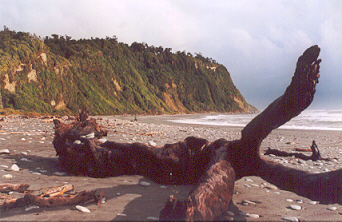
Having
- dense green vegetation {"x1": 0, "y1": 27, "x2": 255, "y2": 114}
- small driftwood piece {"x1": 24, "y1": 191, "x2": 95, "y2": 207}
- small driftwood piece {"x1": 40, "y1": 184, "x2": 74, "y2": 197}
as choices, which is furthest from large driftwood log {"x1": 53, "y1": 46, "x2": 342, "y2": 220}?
dense green vegetation {"x1": 0, "y1": 27, "x2": 255, "y2": 114}

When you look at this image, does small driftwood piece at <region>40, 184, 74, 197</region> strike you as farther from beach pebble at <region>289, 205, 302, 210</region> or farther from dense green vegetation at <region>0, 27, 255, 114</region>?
dense green vegetation at <region>0, 27, 255, 114</region>

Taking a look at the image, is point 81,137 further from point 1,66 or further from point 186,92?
point 186,92

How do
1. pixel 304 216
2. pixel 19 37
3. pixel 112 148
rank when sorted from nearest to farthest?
pixel 304 216 → pixel 112 148 → pixel 19 37

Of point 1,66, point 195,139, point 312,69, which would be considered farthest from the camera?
point 1,66

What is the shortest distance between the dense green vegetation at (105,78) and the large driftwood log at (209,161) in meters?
3.00

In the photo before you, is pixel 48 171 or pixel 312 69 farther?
pixel 48 171

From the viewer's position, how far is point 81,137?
147 inches

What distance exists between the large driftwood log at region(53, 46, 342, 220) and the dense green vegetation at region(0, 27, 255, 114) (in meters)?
3.00

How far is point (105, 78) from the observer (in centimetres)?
5009

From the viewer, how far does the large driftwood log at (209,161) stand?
1.87m

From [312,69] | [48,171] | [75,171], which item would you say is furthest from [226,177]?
[48,171]

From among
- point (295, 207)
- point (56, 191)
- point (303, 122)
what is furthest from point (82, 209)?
point (303, 122)

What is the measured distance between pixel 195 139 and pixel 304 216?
1584mm

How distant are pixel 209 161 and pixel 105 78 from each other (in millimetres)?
50492
